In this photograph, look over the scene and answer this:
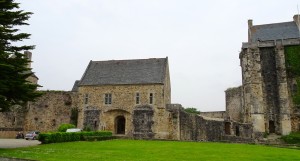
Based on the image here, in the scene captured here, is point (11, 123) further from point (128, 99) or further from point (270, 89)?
point (270, 89)

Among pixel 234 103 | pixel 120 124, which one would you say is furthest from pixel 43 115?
pixel 234 103

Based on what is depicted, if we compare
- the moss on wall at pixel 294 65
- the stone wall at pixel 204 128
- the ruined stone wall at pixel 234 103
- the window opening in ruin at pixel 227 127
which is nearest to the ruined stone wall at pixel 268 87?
the moss on wall at pixel 294 65

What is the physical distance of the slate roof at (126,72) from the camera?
1356 inches

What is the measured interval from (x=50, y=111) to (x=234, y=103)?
28.1m

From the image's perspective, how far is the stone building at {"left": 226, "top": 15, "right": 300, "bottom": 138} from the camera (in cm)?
3622

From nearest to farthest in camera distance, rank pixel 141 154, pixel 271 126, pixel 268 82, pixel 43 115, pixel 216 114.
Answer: pixel 141 154 < pixel 271 126 < pixel 43 115 < pixel 268 82 < pixel 216 114

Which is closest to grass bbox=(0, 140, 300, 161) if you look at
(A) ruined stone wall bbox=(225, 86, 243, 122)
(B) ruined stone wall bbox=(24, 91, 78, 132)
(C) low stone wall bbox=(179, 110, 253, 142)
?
(C) low stone wall bbox=(179, 110, 253, 142)

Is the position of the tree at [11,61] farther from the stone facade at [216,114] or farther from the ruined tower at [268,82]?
the stone facade at [216,114]

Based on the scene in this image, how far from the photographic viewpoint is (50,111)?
123 feet

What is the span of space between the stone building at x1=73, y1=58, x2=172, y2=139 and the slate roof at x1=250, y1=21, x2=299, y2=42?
14.9 meters

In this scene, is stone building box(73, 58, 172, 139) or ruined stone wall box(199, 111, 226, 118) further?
ruined stone wall box(199, 111, 226, 118)

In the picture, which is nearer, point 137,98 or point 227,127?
point 137,98

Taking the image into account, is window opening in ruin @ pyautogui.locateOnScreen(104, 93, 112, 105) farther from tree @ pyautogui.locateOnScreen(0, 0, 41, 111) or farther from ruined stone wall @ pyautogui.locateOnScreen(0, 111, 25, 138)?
tree @ pyautogui.locateOnScreen(0, 0, 41, 111)

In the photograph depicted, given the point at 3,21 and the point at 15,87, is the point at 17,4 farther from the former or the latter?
the point at 15,87
